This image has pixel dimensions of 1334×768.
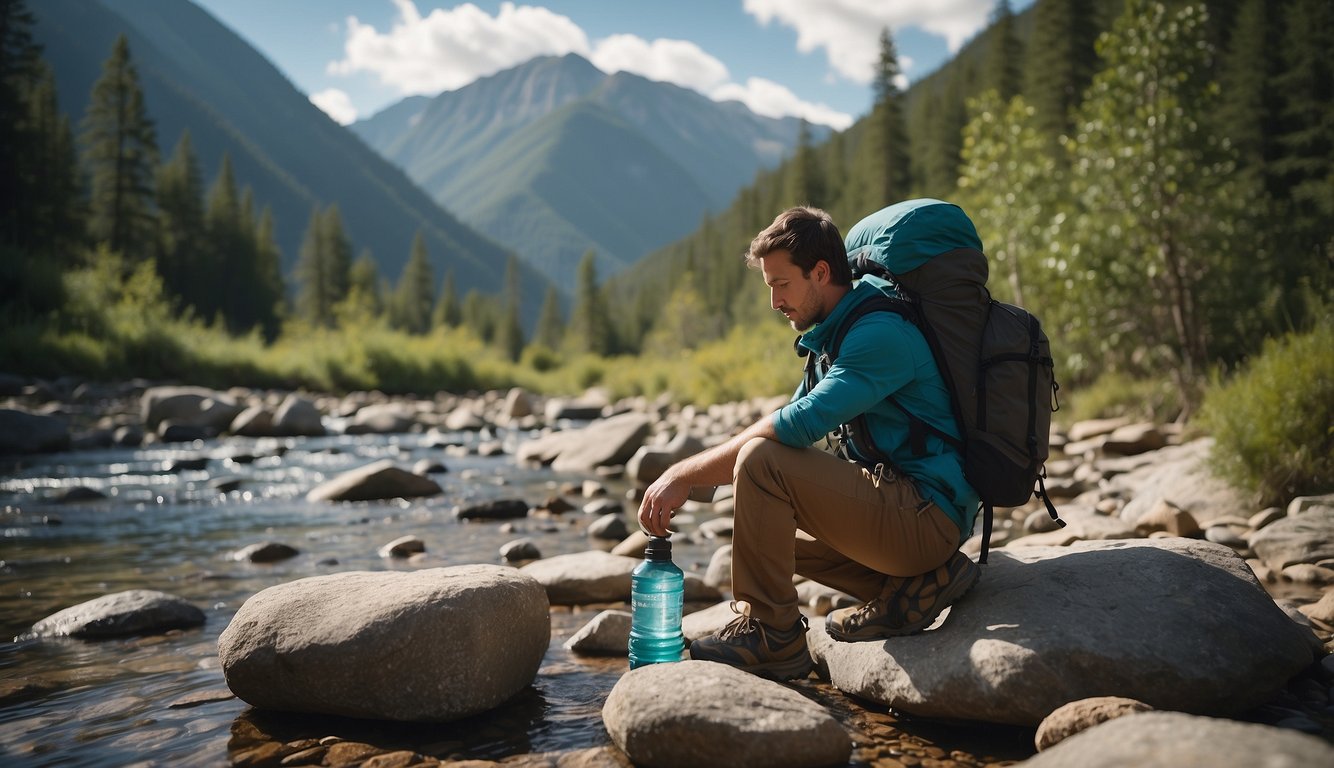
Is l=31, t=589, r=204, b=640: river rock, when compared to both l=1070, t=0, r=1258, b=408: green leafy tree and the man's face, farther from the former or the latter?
l=1070, t=0, r=1258, b=408: green leafy tree

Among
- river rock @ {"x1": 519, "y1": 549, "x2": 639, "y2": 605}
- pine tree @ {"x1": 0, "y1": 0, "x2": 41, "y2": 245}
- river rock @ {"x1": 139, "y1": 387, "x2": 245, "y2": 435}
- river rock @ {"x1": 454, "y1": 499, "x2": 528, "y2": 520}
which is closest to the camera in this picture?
river rock @ {"x1": 519, "y1": 549, "x2": 639, "y2": 605}

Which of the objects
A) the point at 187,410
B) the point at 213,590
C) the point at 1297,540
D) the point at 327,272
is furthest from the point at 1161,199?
the point at 327,272

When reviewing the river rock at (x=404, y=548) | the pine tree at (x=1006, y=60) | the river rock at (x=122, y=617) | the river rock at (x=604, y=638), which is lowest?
the river rock at (x=604, y=638)

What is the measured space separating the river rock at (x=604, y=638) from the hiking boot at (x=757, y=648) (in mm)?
852

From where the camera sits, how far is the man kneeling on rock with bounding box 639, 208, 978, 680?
9.75 ft

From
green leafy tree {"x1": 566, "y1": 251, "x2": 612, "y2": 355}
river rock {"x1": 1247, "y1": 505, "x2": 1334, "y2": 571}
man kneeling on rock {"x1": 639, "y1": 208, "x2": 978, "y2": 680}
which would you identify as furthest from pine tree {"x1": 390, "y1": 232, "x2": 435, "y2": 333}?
man kneeling on rock {"x1": 639, "y1": 208, "x2": 978, "y2": 680}

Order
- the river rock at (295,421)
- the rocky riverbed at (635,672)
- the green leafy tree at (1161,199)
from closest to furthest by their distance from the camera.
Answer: the rocky riverbed at (635,672), the green leafy tree at (1161,199), the river rock at (295,421)

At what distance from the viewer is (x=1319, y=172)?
83.5 ft

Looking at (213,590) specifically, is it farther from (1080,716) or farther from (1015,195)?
(1015,195)

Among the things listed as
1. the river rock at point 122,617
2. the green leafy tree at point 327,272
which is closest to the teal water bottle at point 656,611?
the river rock at point 122,617

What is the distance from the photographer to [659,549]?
→ 127 inches

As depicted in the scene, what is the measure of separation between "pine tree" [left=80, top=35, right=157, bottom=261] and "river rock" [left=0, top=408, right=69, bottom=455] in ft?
116

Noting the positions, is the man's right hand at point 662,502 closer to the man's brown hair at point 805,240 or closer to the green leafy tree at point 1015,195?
the man's brown hair at point 805,240

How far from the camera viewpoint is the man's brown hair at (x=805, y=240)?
3.13 m
